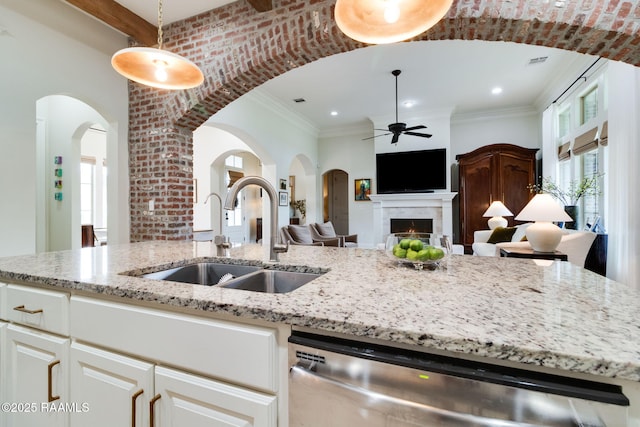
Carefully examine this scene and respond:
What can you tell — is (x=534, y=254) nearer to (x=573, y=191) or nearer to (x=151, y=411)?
(x=573, y=191)

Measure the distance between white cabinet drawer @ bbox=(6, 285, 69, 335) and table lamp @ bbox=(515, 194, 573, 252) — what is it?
11.6ft

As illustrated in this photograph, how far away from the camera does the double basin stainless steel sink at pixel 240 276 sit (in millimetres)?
1247

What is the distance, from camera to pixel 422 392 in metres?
0.58

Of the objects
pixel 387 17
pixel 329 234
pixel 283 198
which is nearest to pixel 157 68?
pixel 387 17

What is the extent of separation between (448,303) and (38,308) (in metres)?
1.44

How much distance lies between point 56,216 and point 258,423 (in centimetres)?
510

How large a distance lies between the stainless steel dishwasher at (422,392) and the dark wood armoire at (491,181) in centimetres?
571

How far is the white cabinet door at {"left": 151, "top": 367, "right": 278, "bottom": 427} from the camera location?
0.73m

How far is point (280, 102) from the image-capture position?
5.60 meters

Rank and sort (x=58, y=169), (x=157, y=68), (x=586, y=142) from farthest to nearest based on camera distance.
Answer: (x=58, y=169), (x=586, y=142), (x=157, y=68)

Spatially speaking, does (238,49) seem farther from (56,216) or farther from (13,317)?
(56,216)

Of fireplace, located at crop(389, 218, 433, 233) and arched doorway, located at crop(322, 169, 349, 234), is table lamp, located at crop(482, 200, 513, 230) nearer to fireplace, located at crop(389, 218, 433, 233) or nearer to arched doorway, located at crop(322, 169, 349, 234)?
fireplace, located at crop(389, 218, 433, 233)

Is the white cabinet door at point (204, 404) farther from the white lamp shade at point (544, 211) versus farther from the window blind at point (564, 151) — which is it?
the window blind at point (564, 151)

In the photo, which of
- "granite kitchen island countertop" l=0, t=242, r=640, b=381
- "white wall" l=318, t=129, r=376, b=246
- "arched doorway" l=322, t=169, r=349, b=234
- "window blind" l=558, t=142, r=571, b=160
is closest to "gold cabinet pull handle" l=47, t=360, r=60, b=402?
"granite kitchen island countertop" l=0, t=242, r=640, b=381
